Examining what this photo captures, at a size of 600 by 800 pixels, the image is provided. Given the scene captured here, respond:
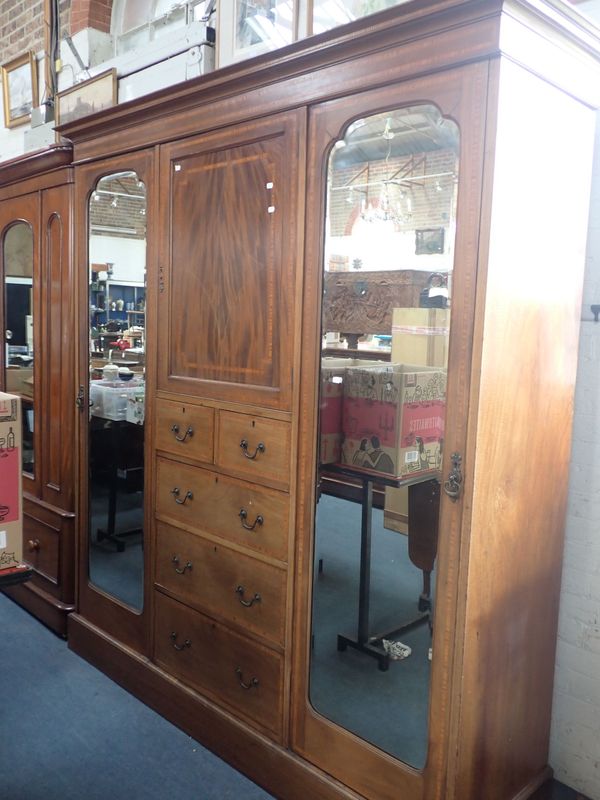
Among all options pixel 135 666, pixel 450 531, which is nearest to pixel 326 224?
pixel 450 531

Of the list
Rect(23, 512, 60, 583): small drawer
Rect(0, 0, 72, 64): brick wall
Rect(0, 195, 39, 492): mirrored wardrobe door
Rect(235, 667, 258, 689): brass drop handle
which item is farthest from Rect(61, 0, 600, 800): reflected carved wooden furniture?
Rect(0, 0, 72, 64): brick wall

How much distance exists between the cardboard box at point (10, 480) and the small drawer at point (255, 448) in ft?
2.16

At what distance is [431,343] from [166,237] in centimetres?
110

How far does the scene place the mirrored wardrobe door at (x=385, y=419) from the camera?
160cm

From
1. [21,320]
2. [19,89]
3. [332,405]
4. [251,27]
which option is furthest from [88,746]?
[19,89]

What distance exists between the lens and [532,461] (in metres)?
1.76

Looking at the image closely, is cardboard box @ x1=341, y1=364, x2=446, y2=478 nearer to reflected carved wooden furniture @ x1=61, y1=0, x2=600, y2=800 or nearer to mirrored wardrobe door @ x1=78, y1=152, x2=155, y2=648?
reflected carved wooden furniture @ x1=61, y1=0, x2=600, y2=800

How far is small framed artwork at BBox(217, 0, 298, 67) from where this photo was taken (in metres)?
2.37

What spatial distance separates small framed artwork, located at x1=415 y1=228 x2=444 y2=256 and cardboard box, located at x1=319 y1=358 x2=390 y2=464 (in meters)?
0.34

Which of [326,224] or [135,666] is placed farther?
[135,666]

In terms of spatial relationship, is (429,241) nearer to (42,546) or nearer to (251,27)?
(251,27)

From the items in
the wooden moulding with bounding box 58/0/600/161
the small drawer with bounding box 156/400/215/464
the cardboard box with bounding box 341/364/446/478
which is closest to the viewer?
the wooden moulding with bounding box 58/0/600/161

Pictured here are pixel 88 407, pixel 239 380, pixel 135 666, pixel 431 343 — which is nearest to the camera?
pixel 431 343

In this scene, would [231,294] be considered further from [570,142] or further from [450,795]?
[450,795]
